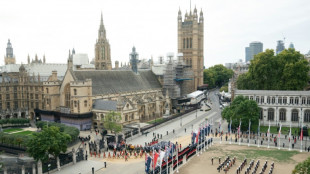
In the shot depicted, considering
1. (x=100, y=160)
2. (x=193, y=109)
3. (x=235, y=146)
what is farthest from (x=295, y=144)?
(x=193, y=109)

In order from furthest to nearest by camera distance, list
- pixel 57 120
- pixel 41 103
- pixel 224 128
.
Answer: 1. pixel 41 103
2. pixel 57 120
3. pixel 224 128

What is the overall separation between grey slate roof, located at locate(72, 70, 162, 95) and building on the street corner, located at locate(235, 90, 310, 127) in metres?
33.2

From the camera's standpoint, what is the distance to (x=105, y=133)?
184ft

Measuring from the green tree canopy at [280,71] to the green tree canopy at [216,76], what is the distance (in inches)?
2852

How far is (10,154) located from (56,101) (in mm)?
24882

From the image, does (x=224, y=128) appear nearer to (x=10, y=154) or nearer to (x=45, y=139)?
(x=45, y=139)

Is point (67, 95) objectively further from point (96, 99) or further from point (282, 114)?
point (282, 114)

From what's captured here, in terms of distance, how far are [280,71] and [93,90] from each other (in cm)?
5167

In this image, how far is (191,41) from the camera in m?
112

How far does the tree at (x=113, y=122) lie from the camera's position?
50791 mm

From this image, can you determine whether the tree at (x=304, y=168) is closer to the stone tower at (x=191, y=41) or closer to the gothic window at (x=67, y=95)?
the gothic window at (x=67, y=95)

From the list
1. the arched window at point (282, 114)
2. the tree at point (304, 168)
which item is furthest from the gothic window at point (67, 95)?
the tree at point (304, 168)

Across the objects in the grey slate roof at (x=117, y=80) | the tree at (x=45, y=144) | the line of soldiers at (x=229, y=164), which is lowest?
the line of soldiers at (x=229, y=164)

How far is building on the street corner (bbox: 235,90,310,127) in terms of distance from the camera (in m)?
60.0
